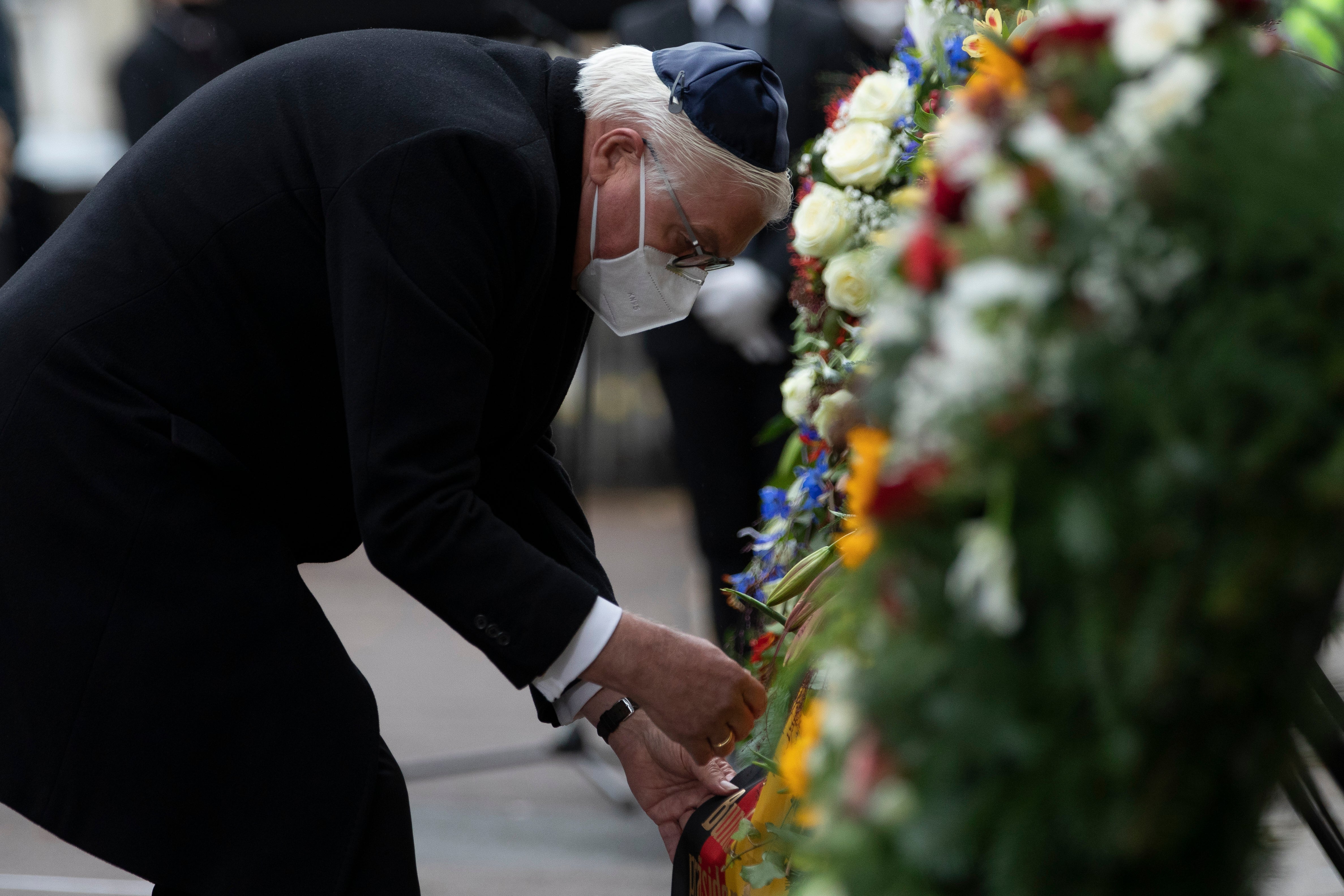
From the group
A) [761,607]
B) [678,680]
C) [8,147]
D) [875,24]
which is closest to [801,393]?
[761,607]

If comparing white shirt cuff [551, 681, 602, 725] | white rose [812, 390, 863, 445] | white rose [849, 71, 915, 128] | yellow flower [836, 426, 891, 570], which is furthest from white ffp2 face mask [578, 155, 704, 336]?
yellow flower [836, 426, 891, 570]

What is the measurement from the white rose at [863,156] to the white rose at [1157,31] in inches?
44.6

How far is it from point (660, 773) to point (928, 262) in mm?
1097

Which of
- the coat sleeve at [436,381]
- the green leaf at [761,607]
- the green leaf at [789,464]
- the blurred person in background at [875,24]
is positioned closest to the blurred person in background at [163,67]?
the blurred person in background at [875,24]

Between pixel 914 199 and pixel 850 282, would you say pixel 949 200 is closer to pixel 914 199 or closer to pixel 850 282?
A: pixel 914 199

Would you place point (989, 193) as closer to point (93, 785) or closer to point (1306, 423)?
point (1306, 423)

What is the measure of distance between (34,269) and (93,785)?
1.99 feet

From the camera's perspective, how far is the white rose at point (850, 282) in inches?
70.9

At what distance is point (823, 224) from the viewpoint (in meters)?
1.89

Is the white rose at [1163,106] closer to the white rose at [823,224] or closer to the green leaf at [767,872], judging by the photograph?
the green leaf at [767,872]

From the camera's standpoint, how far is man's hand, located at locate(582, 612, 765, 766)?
4.49ft

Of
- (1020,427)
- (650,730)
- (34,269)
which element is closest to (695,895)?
(650,730)

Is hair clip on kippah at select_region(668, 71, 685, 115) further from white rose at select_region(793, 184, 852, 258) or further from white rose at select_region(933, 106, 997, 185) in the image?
→ white rose at select_region(933, 106, 997, 185)

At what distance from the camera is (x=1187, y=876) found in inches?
26.4
